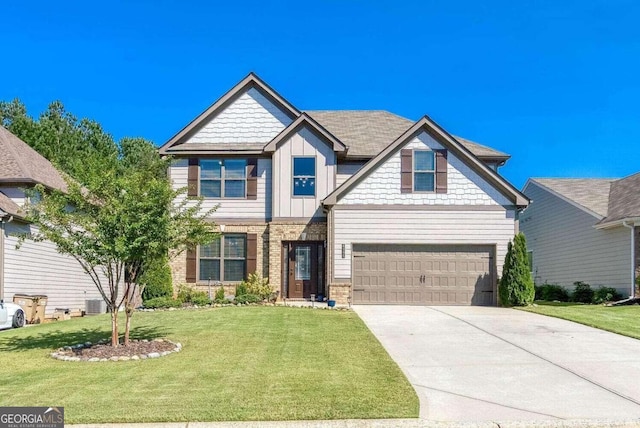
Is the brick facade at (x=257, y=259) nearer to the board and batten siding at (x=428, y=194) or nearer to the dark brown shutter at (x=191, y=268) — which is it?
the dark brown shutter at (x=191, y=268)

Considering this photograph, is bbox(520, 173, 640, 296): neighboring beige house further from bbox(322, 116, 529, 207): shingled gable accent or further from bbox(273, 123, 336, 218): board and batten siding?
bbox(273, 123, 336, 218): board and batten siding

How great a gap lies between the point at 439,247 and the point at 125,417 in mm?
15329

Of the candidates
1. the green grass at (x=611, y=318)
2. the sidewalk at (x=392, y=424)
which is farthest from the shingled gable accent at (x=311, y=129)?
the sidewalk at (x=392, y=424)

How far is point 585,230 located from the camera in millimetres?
24625

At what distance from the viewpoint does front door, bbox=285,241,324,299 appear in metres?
21.3

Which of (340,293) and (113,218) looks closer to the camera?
(113,218)

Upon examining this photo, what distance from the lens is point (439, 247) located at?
20.3 metres

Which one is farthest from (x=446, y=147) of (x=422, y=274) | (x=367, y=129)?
(x=367, y=129)

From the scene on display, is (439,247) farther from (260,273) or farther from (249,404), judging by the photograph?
(249,404)

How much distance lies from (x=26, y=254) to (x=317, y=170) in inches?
393

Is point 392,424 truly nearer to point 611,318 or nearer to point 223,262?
point 611,318

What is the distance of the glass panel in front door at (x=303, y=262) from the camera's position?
2136cm

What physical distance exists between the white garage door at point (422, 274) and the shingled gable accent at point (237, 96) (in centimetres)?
615

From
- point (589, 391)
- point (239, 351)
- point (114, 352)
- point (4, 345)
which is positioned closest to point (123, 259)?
point (114, 352)
